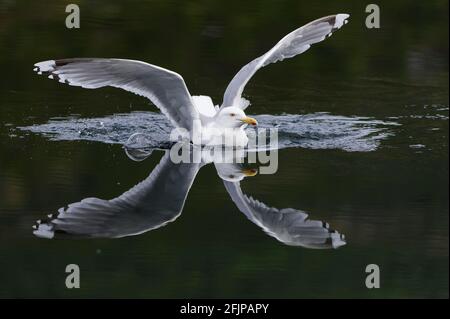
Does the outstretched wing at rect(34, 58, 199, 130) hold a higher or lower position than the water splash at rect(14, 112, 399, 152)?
higher

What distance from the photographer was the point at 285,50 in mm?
7969

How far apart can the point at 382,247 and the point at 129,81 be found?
7.06 feet

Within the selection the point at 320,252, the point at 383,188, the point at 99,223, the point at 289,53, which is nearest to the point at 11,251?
the point at 99,223

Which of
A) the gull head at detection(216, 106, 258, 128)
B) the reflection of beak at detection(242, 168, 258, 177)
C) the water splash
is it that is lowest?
the reflection of beak at detection(242, 168, 258, 177)

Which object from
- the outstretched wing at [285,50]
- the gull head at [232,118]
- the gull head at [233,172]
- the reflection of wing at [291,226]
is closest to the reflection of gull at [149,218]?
the reflection of wing at [291,226]

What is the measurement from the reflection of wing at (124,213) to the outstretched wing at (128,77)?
719 mm

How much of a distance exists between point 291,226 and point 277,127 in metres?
1.82

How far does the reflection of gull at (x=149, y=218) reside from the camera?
Answer: 6.30 metres

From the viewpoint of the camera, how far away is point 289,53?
803cm

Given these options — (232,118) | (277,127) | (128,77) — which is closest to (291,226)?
(232,118)

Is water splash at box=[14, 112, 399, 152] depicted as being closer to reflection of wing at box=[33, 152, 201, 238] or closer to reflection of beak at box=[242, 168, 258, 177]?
reflection of beak at box=[242, 168, 258, 177]

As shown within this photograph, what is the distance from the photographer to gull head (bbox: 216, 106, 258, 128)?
749cm

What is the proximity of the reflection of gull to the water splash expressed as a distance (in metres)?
1.06

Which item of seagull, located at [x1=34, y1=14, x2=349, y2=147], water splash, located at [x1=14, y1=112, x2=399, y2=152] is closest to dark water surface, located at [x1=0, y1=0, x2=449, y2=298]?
water splash, located at [x1=14, y1=112, x2=399, y2=152]
